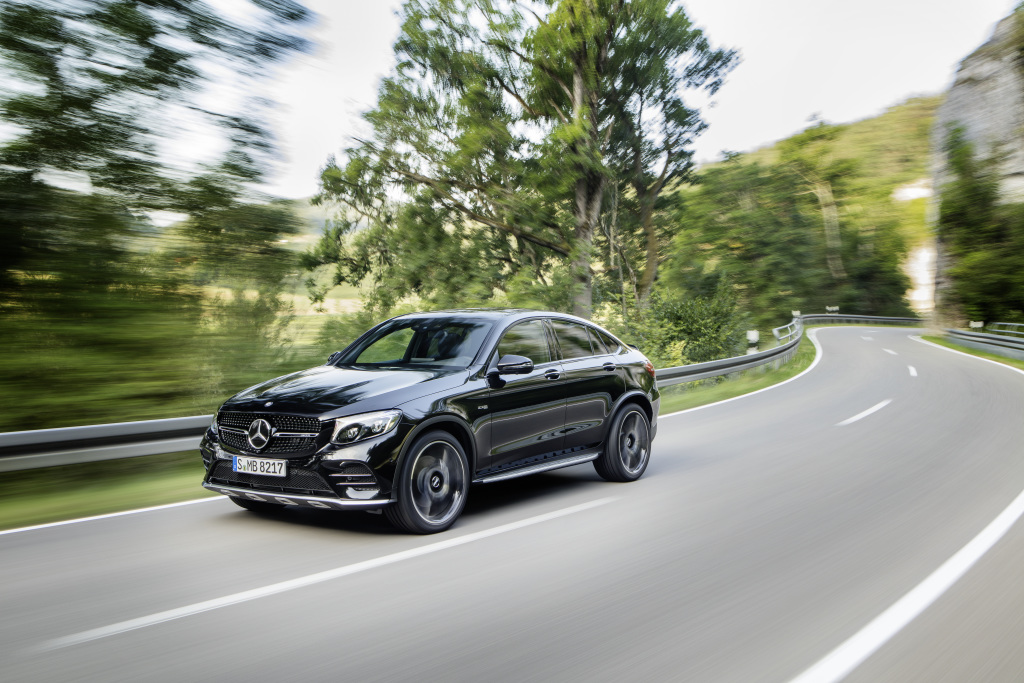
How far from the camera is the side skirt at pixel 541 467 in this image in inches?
251

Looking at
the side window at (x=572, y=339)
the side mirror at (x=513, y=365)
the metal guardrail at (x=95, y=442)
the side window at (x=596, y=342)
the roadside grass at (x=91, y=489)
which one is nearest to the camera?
the metal guardrail at (x=95, y=442)

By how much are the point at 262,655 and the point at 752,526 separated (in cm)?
386

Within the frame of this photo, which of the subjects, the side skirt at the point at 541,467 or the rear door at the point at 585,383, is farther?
the rear door at the point at 585,383

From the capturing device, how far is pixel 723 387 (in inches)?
704

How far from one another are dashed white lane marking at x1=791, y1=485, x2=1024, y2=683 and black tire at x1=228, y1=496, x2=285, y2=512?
14.0 feet

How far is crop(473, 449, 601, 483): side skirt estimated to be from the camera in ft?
20.9

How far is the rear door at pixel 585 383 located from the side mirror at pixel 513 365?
85 centimetres

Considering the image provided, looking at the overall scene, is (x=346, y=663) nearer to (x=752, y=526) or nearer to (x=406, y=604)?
(x=406, y=604)

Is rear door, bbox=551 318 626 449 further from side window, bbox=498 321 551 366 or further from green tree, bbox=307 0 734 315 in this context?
green tree, bbox=307 0 734 315

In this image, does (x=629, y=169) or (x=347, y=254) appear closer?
(x=347, y=254)

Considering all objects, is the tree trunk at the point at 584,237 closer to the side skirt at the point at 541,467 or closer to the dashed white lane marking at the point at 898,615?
the side skirt at the point at 541,467

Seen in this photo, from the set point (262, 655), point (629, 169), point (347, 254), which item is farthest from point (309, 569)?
point (629, 169)

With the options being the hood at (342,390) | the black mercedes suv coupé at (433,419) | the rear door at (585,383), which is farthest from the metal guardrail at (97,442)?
the rear door at (585,383)

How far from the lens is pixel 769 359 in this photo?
2127cm
